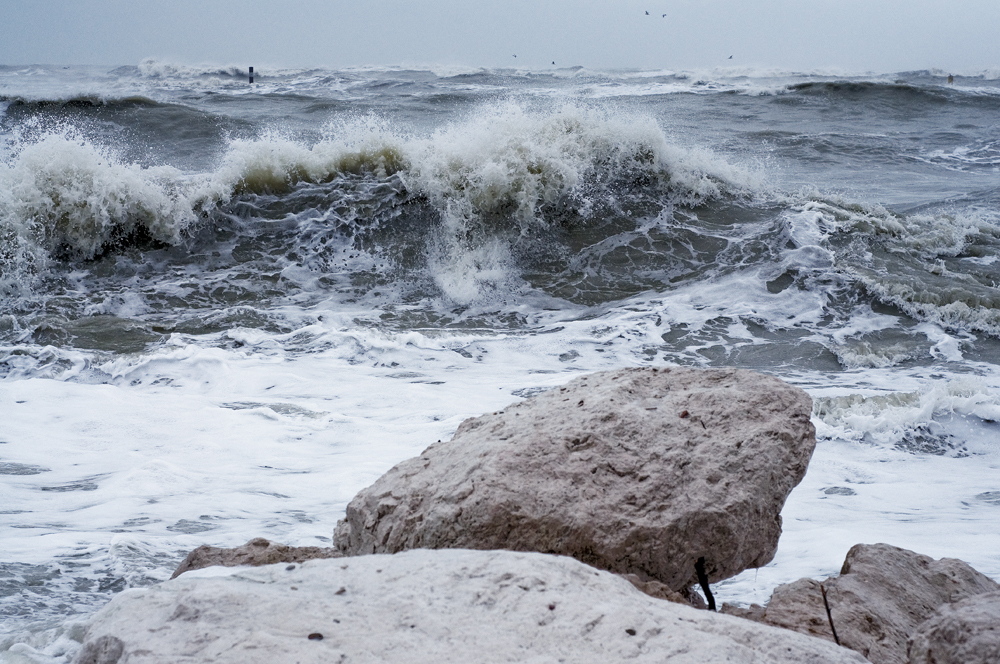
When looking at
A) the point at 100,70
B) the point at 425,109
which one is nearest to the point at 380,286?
the point at 425,109

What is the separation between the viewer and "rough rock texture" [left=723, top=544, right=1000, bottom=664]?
77.7 inches

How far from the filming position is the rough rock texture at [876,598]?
77.7 inches

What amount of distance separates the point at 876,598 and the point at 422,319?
5.43m

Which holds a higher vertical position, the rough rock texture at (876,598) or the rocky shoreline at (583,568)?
the rocky shoreline at (583,568)

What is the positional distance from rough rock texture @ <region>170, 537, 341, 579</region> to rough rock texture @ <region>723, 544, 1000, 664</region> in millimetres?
1261

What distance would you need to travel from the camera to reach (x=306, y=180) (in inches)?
394

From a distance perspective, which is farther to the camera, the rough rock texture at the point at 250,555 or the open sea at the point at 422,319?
the open sea at the point at 422,319

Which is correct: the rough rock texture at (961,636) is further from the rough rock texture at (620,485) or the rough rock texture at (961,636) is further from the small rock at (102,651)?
the small rock at (102,651)

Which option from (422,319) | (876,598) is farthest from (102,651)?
(422,319)

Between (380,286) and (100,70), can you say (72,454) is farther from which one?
(100,70)

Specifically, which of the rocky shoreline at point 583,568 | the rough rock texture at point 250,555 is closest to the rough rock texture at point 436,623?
the rocky shoreline at point 583,568

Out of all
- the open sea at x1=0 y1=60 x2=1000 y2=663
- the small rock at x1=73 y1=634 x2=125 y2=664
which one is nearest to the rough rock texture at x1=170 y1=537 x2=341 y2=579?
the open sea at x1=0 y1=60 x2=1000 y2=663

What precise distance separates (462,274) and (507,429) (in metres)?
5.76

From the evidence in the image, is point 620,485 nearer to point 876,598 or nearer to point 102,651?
point 876,598
